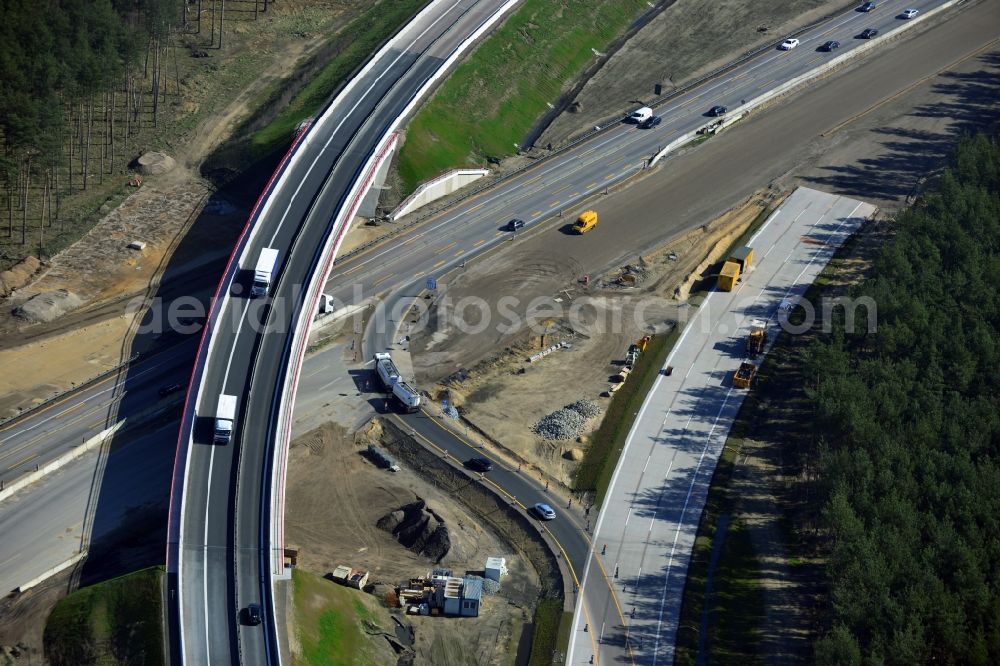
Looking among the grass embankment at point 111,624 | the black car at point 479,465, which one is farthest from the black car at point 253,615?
the black car at point 479,465

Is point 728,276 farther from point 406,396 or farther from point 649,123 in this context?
point 406,396

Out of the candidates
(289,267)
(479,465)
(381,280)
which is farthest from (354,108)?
(479,465)

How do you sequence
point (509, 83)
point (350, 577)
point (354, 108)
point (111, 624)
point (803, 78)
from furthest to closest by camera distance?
1. point (803, 78)
2. point (509, 83)
3. point (354, 108)
4. point (350, 577)
5. point (111, 624)

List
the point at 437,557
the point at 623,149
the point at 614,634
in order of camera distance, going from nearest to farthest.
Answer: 1. the point at 614,634
2. the point at 437,557
3. the point at 623,149

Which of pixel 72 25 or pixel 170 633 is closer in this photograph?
pixel 170 633

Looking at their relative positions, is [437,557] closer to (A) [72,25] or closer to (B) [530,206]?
(B) [530,206]

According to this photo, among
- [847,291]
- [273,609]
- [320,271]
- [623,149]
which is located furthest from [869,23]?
[273,609]
